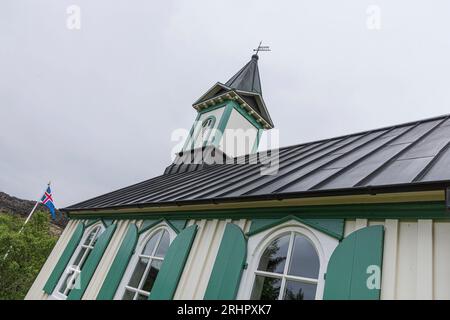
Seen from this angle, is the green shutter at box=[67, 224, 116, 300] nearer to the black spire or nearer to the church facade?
the church facade

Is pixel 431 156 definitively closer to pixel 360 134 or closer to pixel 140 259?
pixel 360 134

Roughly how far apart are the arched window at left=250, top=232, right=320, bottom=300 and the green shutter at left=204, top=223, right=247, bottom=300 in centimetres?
26

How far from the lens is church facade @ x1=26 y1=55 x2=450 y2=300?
8.66 feet

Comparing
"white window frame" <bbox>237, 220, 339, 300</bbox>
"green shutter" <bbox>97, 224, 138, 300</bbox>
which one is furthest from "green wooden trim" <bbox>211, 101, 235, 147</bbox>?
"white window frame" <bbox>237, 220, 339, 300</bbox>

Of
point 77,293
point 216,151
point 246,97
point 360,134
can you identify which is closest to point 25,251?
point 77,293

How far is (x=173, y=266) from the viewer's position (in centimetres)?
463

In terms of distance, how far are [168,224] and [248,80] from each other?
1028 centimetres

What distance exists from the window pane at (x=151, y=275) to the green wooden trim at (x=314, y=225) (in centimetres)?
221

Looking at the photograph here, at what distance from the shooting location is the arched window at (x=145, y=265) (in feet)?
17.1

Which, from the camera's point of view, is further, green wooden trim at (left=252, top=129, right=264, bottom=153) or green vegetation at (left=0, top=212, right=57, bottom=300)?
green wooden trim at (left=252, top=129, right=264, bottom=153)

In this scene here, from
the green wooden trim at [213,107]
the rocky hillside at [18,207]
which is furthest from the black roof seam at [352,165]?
the rocky hillside at [18,207]

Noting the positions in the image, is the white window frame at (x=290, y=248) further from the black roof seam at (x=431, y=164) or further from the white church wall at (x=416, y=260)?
the black roof seam at (x=431, y=164)

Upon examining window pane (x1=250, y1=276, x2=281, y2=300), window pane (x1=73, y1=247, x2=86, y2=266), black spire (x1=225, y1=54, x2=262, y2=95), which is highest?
black spire (x1=225, y1=54, x2=262, y2=95)

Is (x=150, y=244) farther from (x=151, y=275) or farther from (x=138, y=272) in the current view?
(x=151, y=275)
